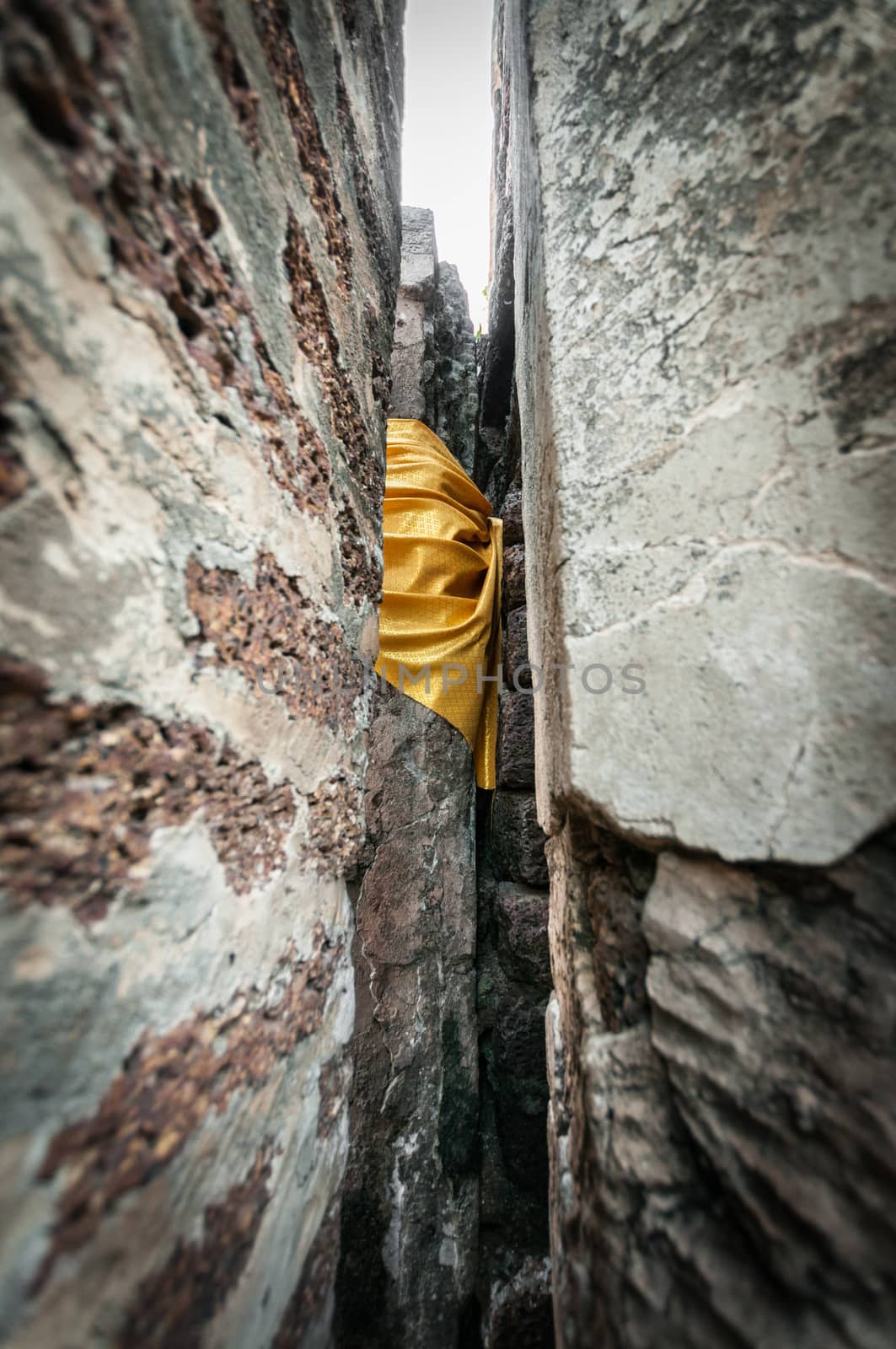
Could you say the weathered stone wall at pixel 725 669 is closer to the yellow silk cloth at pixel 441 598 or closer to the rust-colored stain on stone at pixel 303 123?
the rust-colored stain on stone at pixel 303 123

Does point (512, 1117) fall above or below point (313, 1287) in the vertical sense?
below

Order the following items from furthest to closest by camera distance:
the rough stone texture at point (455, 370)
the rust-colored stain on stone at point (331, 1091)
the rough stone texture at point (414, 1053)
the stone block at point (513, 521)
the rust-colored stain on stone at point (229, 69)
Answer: the rough stone texture at point (455, 370), the stone block at point (513, 521), the rough stone texture at point (414, 1053), the rust-colored stain on stone at point (331, 1091), the rust-colored stain on stone at point (229, 69)

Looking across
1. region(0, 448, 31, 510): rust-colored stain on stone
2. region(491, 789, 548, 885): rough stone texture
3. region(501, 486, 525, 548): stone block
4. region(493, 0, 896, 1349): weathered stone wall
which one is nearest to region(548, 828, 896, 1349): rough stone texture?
region(493, 0, 896, 1349): weathered stone wall

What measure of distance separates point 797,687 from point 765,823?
12cm

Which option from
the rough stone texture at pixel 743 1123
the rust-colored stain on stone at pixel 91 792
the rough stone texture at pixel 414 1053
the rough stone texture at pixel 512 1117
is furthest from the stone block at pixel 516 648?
the rust-colored stain on stone at pixel 91 792

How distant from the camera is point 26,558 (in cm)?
25

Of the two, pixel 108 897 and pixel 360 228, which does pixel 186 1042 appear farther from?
pixel 360 228

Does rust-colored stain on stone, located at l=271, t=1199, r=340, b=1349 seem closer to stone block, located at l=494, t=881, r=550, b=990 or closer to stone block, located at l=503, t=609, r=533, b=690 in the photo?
stone block, located at l=494, t=881, r=550, b=990

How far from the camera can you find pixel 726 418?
0.47 metres

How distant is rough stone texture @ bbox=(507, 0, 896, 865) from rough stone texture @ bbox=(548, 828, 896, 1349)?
5 cm

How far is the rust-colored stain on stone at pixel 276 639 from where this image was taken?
382 mm

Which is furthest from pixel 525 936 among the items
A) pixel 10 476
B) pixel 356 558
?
pixel 10 476

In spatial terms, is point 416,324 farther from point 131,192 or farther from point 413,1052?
point 413,1052

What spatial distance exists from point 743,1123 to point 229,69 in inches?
36.1
